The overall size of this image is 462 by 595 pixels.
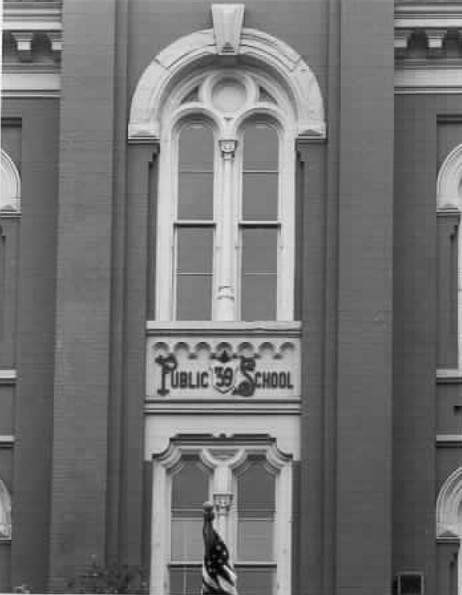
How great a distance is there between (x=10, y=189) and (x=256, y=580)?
5679mm

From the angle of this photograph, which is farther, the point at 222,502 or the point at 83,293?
the point at 83,293

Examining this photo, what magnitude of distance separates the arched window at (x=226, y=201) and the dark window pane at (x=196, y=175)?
12 millimetres

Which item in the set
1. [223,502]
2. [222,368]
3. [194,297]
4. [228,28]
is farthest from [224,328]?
[228,28]

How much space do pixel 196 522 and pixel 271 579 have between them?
3.69 ft

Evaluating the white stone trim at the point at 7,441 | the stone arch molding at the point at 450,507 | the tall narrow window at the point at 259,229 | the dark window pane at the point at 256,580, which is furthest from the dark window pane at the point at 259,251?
the dark window pane at the point at 256,580

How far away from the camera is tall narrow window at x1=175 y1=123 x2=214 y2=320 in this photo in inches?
1111

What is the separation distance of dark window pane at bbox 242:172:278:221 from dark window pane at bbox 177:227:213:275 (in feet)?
1.93

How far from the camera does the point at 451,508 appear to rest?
2769 centimetres

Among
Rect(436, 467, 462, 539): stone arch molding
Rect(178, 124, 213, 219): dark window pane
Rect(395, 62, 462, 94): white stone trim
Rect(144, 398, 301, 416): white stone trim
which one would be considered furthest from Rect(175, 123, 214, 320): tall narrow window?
Rect(436, 467, 462, 539): stone arch molding

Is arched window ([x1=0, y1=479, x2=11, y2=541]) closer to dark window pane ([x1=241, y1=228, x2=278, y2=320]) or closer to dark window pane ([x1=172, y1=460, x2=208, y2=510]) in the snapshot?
dark window pane ([x1=172, y1=460, x2=208, y2=510])

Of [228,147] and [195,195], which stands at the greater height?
[228,147]

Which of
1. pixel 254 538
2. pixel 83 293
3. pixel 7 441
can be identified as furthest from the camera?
pixel 7 441

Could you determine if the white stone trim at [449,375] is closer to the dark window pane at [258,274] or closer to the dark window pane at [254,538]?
the dark window pane at [258,274]

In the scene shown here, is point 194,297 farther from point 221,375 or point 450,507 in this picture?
point 450,507
